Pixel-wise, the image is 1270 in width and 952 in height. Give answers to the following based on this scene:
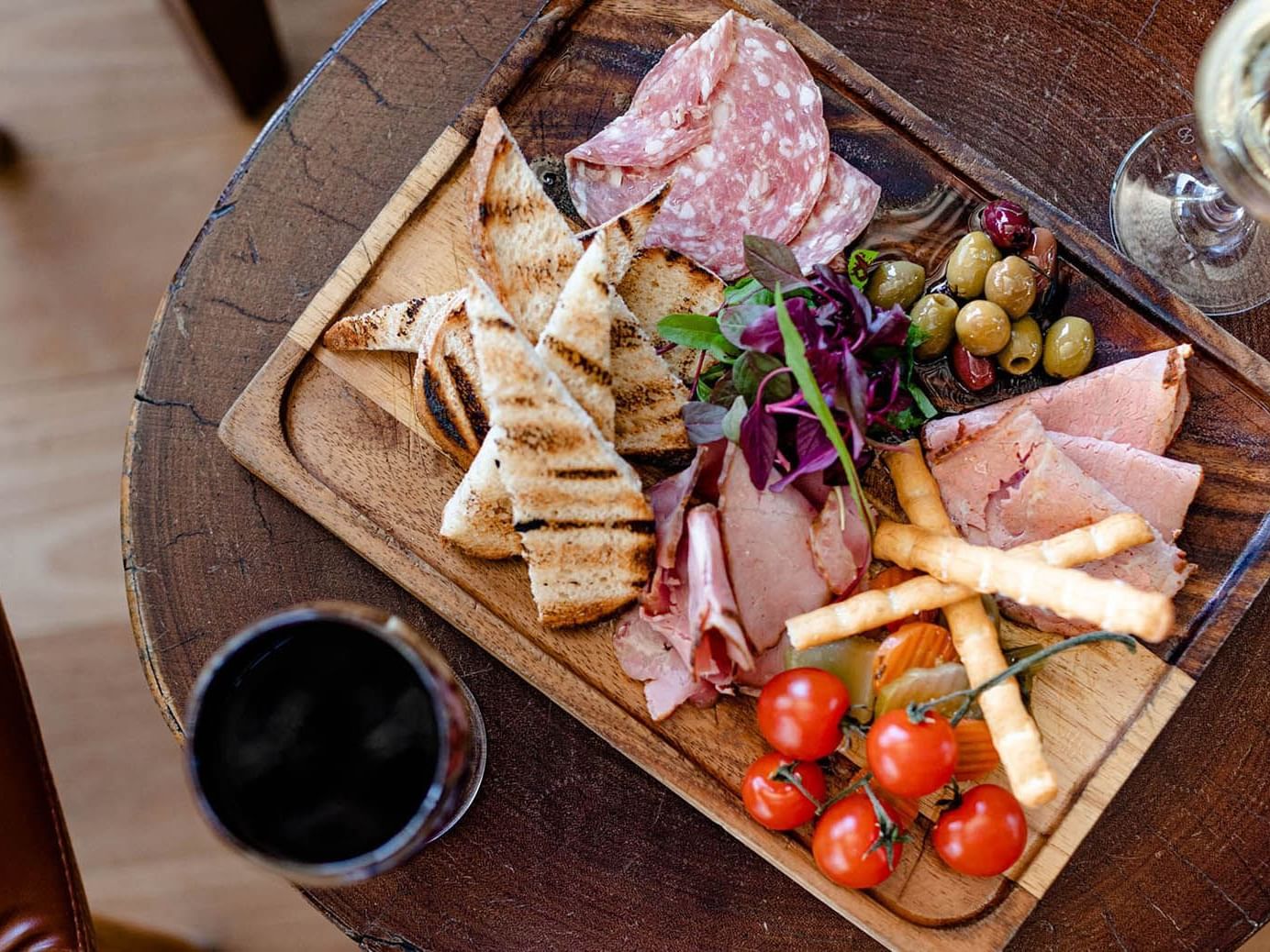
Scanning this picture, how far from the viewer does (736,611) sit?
1.59 meters

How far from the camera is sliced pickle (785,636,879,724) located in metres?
1.62

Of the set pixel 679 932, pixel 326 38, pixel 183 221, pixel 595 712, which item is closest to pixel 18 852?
pixel 595 712

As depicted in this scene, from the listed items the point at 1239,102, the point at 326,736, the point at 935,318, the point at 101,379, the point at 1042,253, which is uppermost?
the point at 1239,102

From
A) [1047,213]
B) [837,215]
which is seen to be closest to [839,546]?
[837,215]

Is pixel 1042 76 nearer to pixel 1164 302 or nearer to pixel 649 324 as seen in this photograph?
pixel 1164 302

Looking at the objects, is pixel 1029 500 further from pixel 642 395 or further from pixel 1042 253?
pixel 642 395

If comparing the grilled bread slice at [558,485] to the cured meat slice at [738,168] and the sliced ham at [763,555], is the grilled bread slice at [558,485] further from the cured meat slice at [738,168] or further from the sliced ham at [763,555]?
Answer: the cured meat slice at [738,168]

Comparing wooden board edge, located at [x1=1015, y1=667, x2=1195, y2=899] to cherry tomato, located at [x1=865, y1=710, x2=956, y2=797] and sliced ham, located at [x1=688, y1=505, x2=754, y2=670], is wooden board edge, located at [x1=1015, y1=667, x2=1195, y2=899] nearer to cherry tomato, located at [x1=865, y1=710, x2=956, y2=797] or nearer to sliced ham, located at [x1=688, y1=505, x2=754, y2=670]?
cherry tomato, located at [x1=865, y1=710, x2=956, y2=797]

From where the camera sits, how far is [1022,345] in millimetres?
1696

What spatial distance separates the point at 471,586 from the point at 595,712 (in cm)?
29

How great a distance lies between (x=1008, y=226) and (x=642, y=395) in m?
0.66

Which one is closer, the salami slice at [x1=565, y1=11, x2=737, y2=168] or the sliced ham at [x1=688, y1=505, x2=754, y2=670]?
the sliced ham at [x1=688, y1=505, x2=754, y2=670]

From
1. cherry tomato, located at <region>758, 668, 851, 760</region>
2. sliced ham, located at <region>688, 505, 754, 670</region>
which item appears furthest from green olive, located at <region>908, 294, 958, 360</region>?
cherry tomato, located at <region>758, 668, 851, 760</region>

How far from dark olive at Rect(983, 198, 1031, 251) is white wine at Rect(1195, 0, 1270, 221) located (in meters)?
0.27
